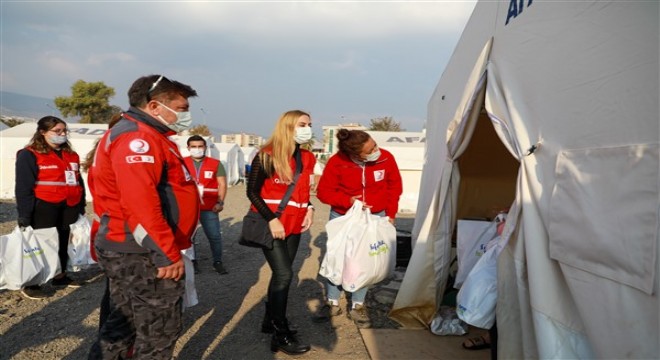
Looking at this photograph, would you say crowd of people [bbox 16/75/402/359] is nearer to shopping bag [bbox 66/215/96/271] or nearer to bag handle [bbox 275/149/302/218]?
bag handle [bbox 275/149/302/218]

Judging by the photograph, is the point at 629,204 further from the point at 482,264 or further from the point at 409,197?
the point at 409,197

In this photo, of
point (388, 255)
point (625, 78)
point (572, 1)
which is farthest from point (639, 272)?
point (388, 255)

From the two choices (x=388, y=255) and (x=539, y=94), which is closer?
(x=539, y=94)

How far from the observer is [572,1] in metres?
2.24

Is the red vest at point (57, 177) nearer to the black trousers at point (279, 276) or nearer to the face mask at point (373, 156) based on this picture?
the black trousers at point (279, 276)

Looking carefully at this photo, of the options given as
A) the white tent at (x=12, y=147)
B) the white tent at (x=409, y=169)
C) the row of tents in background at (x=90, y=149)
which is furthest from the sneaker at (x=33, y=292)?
the white tent at (x=409, y=169)

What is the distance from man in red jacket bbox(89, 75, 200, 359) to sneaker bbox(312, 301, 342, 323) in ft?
6.16

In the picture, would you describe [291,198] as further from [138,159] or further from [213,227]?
[213,227]

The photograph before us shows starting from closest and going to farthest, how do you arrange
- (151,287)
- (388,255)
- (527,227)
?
(151,287), (527,227), (388,255)

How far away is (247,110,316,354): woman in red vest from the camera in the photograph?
314cm

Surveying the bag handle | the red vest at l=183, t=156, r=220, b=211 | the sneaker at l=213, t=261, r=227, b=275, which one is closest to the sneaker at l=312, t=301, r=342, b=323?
the bag handle

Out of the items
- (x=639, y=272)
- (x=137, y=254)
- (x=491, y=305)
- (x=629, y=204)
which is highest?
(x=629, y=204)

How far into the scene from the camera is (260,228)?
3096 millimetres

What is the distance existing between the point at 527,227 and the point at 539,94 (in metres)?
0.84
